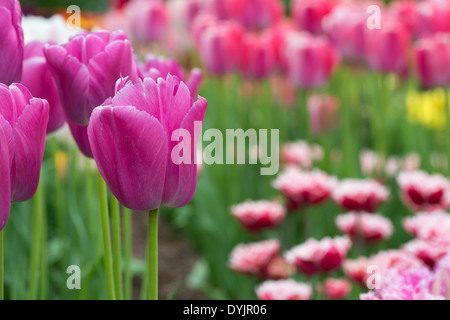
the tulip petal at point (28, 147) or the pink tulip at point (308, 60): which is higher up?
the pink tulip at point (308, 60)

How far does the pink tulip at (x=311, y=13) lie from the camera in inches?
94.2

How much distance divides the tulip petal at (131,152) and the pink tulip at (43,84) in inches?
8.6

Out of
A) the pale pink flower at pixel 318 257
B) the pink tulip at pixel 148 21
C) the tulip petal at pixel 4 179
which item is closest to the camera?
the tulip petal at pixel 4 179

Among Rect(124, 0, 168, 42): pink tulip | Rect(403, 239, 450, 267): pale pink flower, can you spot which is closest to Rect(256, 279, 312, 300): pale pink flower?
Rect(403, 239, 450, 267): pale pink flower

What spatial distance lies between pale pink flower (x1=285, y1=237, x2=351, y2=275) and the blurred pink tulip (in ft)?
4.01

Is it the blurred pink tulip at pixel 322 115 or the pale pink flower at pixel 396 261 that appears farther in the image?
the blurred pink tulip at pixel 322 115

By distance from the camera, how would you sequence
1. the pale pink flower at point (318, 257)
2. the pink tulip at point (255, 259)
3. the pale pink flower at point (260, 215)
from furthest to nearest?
the pale pink flower at point (260, 215) → the pink tulip at point (255, 259) → the pale pink flower at point (318, 257)

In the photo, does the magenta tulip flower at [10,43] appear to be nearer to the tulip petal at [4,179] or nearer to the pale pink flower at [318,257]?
the tulip petal at [4,179]

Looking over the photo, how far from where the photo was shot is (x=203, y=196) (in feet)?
7.00

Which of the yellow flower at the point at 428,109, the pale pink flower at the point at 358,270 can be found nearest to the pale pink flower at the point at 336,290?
Result: the pale pink flower at the point at 358,270

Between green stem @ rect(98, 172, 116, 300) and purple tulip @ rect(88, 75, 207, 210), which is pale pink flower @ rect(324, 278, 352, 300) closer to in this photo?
green stem @ rect(98, 172, 116, 300)

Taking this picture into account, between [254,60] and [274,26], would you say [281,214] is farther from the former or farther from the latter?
[274,26]

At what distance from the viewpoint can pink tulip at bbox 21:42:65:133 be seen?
0.84 m

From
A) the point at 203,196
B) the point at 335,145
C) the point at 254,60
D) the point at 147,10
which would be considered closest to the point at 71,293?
the point at 203,196
